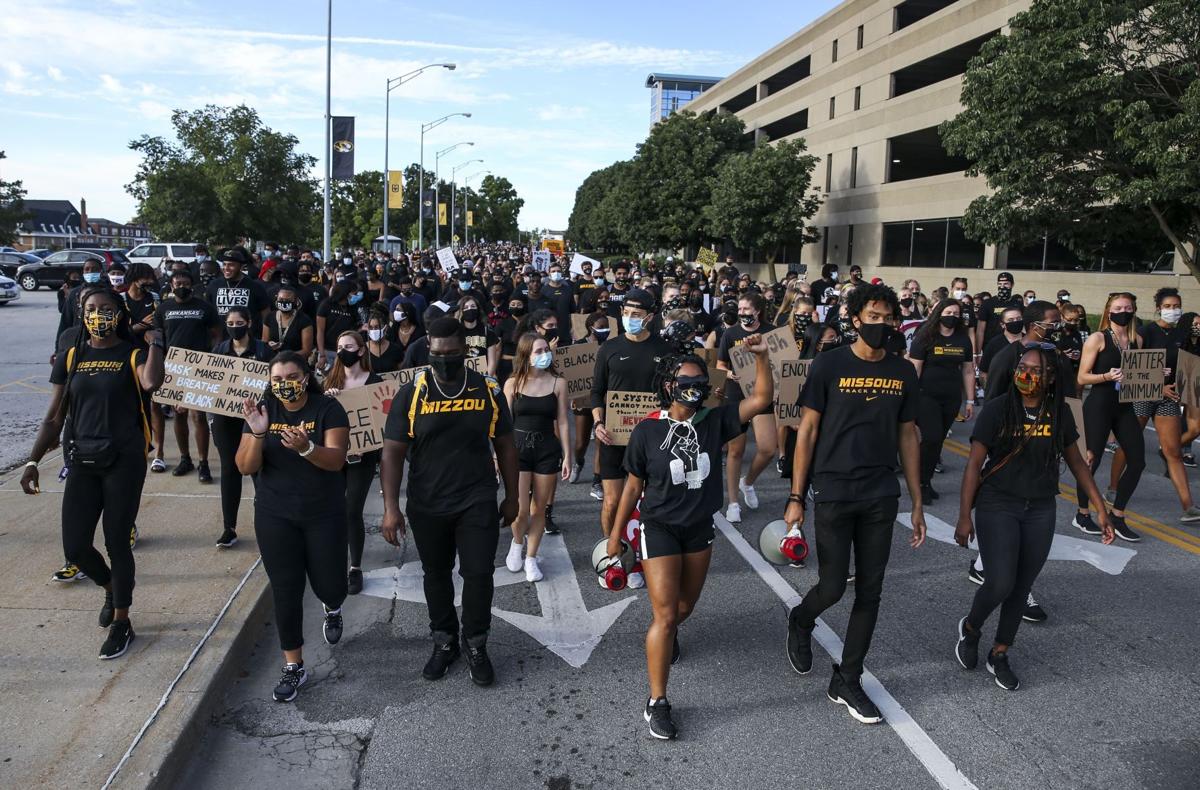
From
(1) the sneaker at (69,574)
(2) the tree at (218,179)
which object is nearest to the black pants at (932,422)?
(1) the sneaker at (69,574)

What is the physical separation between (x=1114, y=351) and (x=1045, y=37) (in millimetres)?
16566

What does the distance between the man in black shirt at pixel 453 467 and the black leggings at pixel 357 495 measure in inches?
60.2

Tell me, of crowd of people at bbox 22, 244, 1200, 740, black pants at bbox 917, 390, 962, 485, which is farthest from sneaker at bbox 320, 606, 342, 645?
black pants at bbox 917, 390, 962, 485

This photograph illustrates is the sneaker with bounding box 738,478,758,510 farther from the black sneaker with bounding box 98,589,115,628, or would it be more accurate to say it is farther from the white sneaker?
the black sneaker with bounding box 98,589,115,628

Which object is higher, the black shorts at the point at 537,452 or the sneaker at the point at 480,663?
the black shorts at the point at 537,452

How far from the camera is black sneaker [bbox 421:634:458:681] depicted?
5113 mm

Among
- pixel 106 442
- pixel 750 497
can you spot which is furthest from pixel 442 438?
pixel 750 497

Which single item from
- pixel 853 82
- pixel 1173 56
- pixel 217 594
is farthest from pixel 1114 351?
pixel 853 82

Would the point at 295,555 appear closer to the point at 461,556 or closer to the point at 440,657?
the point at 461,556

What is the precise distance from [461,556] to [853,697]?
2.19 m

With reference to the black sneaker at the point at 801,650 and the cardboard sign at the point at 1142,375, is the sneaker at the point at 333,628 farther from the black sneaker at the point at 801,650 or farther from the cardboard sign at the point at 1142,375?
the cardboard sign at the point at 1142,375

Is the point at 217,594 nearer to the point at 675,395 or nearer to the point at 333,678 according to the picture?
the point at 333,678

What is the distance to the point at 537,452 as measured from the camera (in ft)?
22.3

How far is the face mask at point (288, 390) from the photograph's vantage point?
4.68 meters
